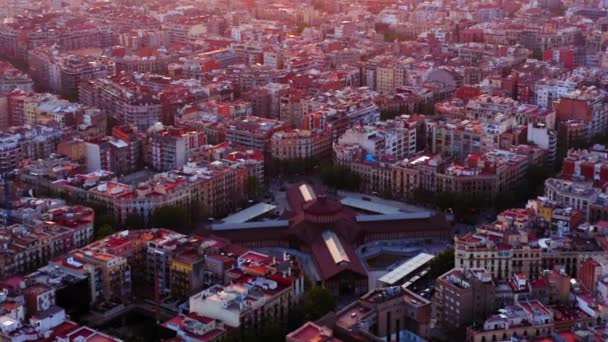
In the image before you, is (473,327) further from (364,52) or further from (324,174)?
(364,52)

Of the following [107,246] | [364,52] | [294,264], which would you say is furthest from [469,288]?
[364,52]

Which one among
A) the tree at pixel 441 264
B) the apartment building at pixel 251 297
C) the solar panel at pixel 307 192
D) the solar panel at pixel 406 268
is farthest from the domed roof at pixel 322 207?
the apartment building at pixel 251 297

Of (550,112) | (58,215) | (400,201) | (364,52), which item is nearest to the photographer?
(58,215)

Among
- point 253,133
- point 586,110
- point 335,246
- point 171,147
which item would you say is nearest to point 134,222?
point 335,246

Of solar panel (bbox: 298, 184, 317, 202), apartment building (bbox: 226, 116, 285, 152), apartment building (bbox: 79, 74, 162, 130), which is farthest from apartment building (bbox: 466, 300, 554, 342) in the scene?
apartment building (bbox: 79, 74, 162, 130)

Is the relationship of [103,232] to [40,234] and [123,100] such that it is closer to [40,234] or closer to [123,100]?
[40,234]

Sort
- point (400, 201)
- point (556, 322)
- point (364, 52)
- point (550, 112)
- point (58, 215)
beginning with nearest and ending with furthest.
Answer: point (556, 322)
point (58, 215)
point (400, 201)
point (550, 112)
point (364, 52)

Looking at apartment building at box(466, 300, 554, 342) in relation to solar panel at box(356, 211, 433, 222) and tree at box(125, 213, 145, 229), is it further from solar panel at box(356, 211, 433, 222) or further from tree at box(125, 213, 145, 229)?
tree at box(125, 213, 145, 229)
